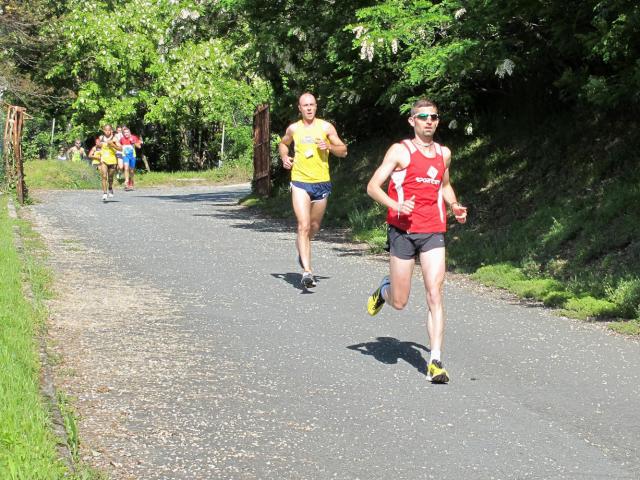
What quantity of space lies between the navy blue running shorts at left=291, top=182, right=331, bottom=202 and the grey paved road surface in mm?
1005

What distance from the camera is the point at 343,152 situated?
1180 cm

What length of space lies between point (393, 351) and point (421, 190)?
5.14 ft

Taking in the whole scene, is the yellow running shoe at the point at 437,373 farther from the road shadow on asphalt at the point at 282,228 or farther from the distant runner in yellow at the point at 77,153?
the distant runner in yellow at the point at 77,153

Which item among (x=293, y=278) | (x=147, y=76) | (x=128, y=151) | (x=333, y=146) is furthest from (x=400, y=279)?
(x=147, y=76)

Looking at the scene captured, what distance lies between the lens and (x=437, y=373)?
7664mm

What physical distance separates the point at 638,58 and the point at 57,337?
713 centimetres

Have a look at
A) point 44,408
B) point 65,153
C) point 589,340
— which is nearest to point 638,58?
point 589,340

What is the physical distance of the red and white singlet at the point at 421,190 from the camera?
7.88 meters

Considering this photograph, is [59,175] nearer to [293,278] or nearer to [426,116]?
[293,278]

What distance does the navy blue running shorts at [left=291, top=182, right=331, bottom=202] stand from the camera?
12.1 m

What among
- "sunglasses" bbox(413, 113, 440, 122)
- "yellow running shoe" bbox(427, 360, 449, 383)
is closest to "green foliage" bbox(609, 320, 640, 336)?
"yellow running shoe" bbox(427, 360, 449, 383)

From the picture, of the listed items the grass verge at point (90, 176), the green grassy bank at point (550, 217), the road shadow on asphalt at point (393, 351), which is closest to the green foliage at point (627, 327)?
the green grassy bank at point (550, 217)

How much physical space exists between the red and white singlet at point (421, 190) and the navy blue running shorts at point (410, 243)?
4 centimetres

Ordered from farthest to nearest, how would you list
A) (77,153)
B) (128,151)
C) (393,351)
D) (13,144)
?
(77,153)
(128,151)
(13,144)
(393,351)
